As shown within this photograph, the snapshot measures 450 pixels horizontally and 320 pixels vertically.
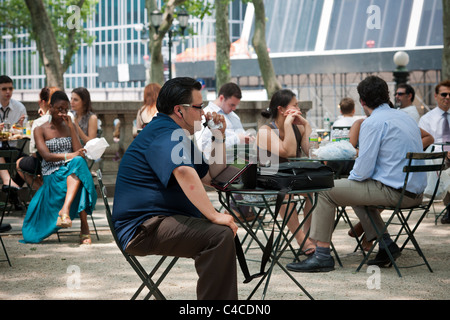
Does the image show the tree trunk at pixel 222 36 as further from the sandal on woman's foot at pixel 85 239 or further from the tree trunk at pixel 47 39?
the sandal on woman's foot at pixel 85 239

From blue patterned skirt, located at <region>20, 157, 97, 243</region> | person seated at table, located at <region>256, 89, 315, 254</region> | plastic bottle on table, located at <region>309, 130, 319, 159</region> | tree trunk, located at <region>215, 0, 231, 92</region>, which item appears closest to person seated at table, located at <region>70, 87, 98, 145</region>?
blue patterned skirt, located at <region>20, 157, 97, 243</region>

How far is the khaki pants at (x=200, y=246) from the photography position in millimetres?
3803

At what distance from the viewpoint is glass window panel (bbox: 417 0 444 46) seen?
40.8 meters

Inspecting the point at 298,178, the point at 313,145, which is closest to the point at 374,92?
the point at 313,145

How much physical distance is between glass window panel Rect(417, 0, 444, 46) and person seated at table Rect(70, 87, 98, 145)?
35025 millimetres

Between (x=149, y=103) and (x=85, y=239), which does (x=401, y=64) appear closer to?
(x=149, y=103)

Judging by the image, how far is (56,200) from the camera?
25.1ft

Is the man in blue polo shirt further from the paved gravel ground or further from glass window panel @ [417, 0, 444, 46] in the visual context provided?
glass window panel @ [417, 0, 444, 46]

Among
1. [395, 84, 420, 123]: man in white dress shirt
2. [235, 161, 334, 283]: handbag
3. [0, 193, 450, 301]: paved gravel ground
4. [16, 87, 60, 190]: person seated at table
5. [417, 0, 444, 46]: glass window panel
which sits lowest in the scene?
[0, 193, 450, 301]: paved gravel ground

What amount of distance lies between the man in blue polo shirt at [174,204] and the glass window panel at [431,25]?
38703 mm

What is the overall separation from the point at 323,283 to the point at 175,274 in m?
1.22

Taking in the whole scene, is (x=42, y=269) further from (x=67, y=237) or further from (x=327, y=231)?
(x=327, y=231)

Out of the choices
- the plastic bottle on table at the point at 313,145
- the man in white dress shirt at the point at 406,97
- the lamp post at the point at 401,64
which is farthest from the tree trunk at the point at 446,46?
the plastic bottle on table at the point at 313,145

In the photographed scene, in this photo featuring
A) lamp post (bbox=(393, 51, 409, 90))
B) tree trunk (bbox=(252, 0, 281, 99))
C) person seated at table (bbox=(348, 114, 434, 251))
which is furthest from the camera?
tree trunk (bbox=(252, 0, 281, 99))
